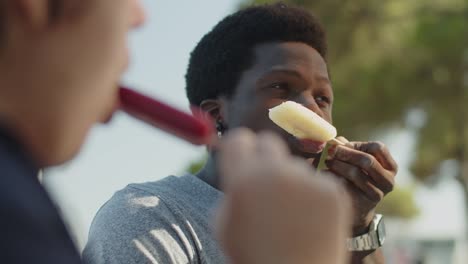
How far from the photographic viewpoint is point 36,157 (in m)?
0.74

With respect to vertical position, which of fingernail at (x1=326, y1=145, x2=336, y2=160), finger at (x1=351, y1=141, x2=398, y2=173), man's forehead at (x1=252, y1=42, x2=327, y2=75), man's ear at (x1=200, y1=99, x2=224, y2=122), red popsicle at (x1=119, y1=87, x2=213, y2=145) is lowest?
red popsicle at (x1=119, y1=87, x2=213, y2=145)

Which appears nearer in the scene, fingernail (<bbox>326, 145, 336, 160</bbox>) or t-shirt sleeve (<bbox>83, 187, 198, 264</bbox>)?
t-shirt sleeve (<bbox>83, 187, 198, 264</bbox>)

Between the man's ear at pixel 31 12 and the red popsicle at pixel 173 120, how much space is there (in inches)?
6.9

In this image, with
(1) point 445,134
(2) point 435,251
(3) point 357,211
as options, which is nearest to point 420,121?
(1) point 445,134

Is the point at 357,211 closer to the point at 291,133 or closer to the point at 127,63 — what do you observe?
the point at 291,133

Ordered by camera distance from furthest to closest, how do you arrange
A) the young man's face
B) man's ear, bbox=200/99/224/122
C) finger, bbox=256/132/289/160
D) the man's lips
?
man's ear, bbox=200/99/224/122, the young man's face, the man's lips, finger, bbox=256/132/289/160

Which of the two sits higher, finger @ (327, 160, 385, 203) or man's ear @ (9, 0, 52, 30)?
finger @ (327, 160, 385, 203)

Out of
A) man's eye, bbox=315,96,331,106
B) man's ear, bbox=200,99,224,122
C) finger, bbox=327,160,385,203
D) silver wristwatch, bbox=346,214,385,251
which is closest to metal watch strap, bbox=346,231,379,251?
Result: silver wristwatch, bbox=346,214,385,251

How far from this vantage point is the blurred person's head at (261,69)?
2.03m

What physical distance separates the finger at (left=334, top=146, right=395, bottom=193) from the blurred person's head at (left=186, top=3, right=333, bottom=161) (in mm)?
78

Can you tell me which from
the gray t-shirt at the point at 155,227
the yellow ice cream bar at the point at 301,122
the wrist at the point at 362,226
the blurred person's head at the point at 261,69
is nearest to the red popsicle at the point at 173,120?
the gray t-shirt at the point at 155,227

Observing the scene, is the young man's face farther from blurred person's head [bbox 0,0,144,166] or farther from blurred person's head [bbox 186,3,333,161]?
blurred person's head [bbox 0,0,144,166]

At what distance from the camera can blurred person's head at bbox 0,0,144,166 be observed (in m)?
0.72

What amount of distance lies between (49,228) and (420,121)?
55.3ft
